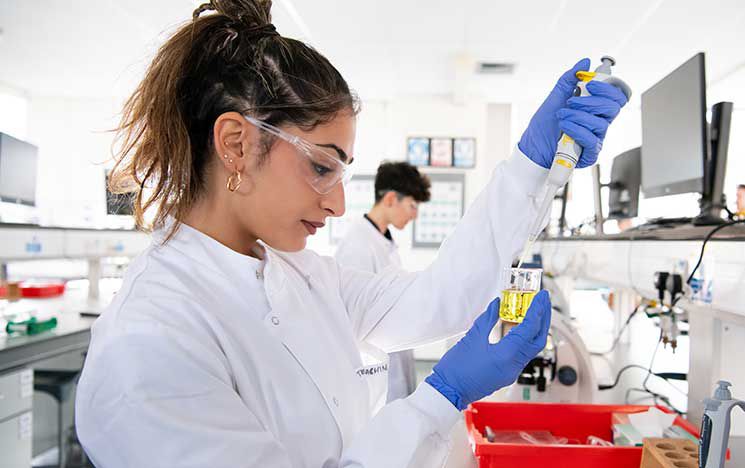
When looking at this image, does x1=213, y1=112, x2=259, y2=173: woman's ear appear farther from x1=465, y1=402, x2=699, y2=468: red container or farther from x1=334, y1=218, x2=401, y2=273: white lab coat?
x1=334, y1=218, x2=401, y2=273: white lab coat

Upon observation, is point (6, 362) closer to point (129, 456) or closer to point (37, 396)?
point (37, 396)

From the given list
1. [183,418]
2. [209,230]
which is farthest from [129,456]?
[209,230]

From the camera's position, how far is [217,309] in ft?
3.01

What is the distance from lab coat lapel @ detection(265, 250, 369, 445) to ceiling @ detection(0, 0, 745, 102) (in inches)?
106

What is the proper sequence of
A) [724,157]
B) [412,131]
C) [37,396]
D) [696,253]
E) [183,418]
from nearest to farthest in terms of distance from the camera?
[183,418]
[696,253]
[724,157]
[37,396]
[412,131]

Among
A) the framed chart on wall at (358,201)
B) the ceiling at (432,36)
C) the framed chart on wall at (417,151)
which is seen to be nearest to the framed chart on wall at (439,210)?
the framed chart on wall at (417,151)

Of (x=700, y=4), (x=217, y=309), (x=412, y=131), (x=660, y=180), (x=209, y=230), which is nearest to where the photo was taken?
(x=217, y=309)

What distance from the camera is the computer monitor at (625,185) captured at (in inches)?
109

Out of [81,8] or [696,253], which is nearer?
[696,253]

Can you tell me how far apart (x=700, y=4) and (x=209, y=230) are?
4485 mm

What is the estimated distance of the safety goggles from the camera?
0.94 metres

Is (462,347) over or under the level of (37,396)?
over

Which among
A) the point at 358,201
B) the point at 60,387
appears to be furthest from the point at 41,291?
the point at 358,201

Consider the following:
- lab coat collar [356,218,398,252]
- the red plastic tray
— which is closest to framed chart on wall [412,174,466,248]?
lab coat collar [356,218,398,252]
